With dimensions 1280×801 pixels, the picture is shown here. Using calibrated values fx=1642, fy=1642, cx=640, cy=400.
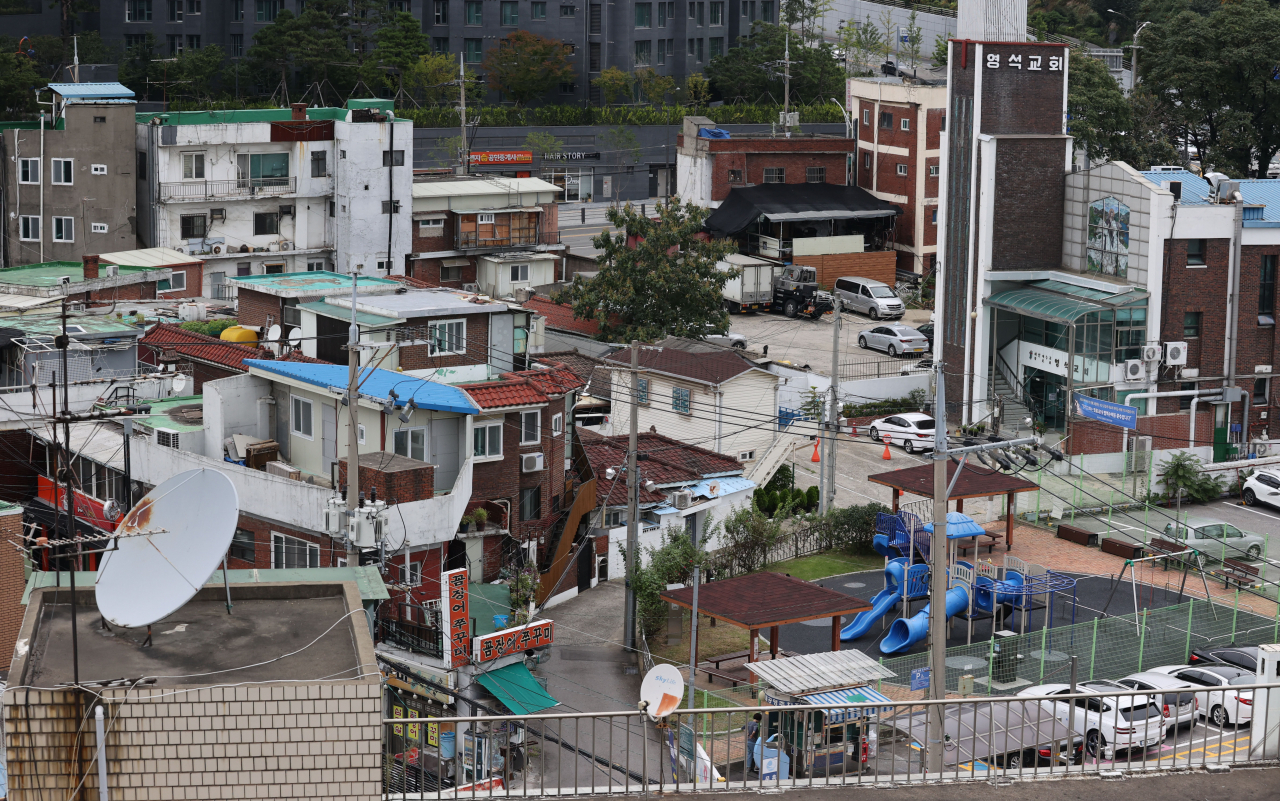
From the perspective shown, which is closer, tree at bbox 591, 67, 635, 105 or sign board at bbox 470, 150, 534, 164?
sign board at bbox 470, 150, 534, 164

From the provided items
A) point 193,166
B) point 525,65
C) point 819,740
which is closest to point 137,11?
point 525,65

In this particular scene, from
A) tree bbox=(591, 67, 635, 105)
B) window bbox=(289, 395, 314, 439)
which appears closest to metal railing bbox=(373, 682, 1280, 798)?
window bbox=(289, 395, 314, 439)

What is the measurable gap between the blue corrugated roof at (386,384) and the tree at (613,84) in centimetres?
7185

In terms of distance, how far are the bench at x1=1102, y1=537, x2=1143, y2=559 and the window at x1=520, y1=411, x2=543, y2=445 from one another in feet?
54.3

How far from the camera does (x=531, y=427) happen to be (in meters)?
39.9

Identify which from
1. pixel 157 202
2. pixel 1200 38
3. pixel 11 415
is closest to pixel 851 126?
pixel 1200 38

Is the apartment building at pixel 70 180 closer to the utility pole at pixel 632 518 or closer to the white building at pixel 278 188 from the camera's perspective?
the white building at pixel 278 188

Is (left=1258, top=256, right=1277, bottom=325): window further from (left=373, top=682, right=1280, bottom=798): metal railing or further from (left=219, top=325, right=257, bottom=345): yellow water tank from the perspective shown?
(left=219, top=325, right=257, bottom=345): yellow water tank

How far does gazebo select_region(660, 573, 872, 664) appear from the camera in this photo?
34.3 metres

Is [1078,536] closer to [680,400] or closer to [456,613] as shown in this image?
[680,400]

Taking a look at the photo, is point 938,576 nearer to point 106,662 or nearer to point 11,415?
point 106,662

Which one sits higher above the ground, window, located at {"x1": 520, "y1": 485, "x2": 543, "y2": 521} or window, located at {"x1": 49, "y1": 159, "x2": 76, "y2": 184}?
window, located at {"x1": 49, "y1": 159, "x2": 76, "y2": 184}

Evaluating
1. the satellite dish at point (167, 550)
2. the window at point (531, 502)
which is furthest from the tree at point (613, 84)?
the satellite dish at point (167, 550)

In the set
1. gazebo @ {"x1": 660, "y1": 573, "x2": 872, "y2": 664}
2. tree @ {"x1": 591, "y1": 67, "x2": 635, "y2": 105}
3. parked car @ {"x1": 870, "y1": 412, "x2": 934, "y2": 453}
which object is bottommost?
gazebo @ {"x1": 660, "y1": 573, "x2": 872, "y2": 664}
